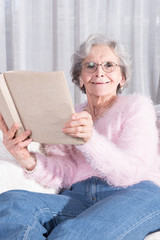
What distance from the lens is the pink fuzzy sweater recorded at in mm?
1200

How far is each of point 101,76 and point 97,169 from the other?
0.34m

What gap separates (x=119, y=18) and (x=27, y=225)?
8.42 ft

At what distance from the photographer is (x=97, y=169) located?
48.4 inches

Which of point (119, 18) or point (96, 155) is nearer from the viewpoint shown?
point (96, 155)

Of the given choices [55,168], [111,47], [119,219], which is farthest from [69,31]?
[119,219]

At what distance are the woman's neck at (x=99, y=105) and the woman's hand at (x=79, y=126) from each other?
31cm

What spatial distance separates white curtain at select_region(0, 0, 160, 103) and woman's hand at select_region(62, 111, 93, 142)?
6.79 ft

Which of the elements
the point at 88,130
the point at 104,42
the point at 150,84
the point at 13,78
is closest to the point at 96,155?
the point at 88,130

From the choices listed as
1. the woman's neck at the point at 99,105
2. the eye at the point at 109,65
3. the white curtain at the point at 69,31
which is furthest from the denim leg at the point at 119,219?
the white curtain at the point at 69,31

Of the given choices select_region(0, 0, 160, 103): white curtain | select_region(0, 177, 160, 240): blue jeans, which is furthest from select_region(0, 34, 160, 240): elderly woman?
select_region(0, 0, 160, 103): white curtain

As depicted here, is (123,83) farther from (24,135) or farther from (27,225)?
(27,225)

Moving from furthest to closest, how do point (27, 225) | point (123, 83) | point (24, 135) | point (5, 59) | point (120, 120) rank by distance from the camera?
point (5, 59) < point (123, 83) < point (120, 120) < point (24, 135) < point (27, 225)

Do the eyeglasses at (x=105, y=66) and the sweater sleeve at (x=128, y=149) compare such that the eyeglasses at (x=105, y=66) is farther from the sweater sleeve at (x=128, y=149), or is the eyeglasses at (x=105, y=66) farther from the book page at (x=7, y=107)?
the book page at (x=7, y=107)

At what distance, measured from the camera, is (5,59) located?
10.5 ft
